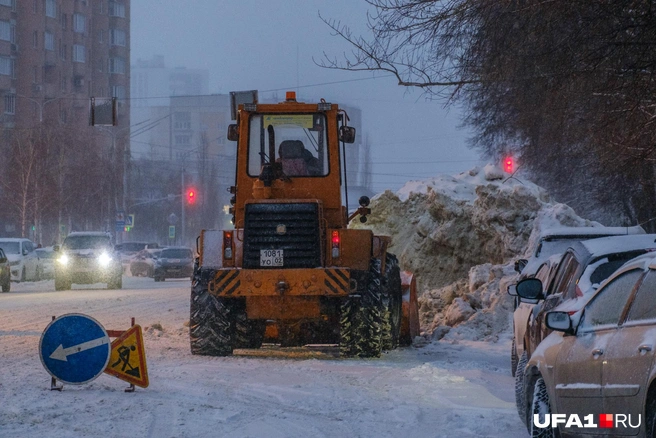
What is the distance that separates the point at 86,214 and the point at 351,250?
55652mm

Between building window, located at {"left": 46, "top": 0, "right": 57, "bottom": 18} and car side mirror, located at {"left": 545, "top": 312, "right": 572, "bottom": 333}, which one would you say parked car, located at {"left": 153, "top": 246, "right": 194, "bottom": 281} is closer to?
car side mirror, located at {"left": 545, "top": 312, "right": 572, "bottom": 333}

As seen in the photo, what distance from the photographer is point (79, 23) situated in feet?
327

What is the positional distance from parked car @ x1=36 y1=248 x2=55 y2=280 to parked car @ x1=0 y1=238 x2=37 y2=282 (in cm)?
102

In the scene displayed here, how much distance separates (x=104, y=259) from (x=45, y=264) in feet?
27.7

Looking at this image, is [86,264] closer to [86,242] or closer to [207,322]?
[86,242]

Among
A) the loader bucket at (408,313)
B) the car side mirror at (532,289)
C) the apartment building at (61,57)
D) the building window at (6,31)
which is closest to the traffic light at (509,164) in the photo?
the loader bucket at (408,313)

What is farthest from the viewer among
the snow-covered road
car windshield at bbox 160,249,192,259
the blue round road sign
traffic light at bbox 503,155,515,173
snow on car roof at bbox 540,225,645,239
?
car windshield at bbox 160,249,192,259

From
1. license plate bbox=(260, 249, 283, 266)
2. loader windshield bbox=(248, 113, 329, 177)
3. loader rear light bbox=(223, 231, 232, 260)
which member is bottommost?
license plate bbox=(260, 249, 283, 266)

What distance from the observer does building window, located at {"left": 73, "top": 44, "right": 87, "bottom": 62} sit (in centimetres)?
9900

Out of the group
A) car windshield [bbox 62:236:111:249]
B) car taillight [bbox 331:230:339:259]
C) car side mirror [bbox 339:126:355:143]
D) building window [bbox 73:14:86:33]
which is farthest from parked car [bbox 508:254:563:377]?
building window [bbox 73:14:86:33]

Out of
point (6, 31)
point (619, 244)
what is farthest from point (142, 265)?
point (619, 244)

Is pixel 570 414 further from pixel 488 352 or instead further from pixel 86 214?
pixel 86 214

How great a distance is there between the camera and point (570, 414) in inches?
237

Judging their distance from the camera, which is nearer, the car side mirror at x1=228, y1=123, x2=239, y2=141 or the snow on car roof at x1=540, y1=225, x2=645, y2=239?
the car side mirror at x1=228, y1=123, x2=239, y2=141
